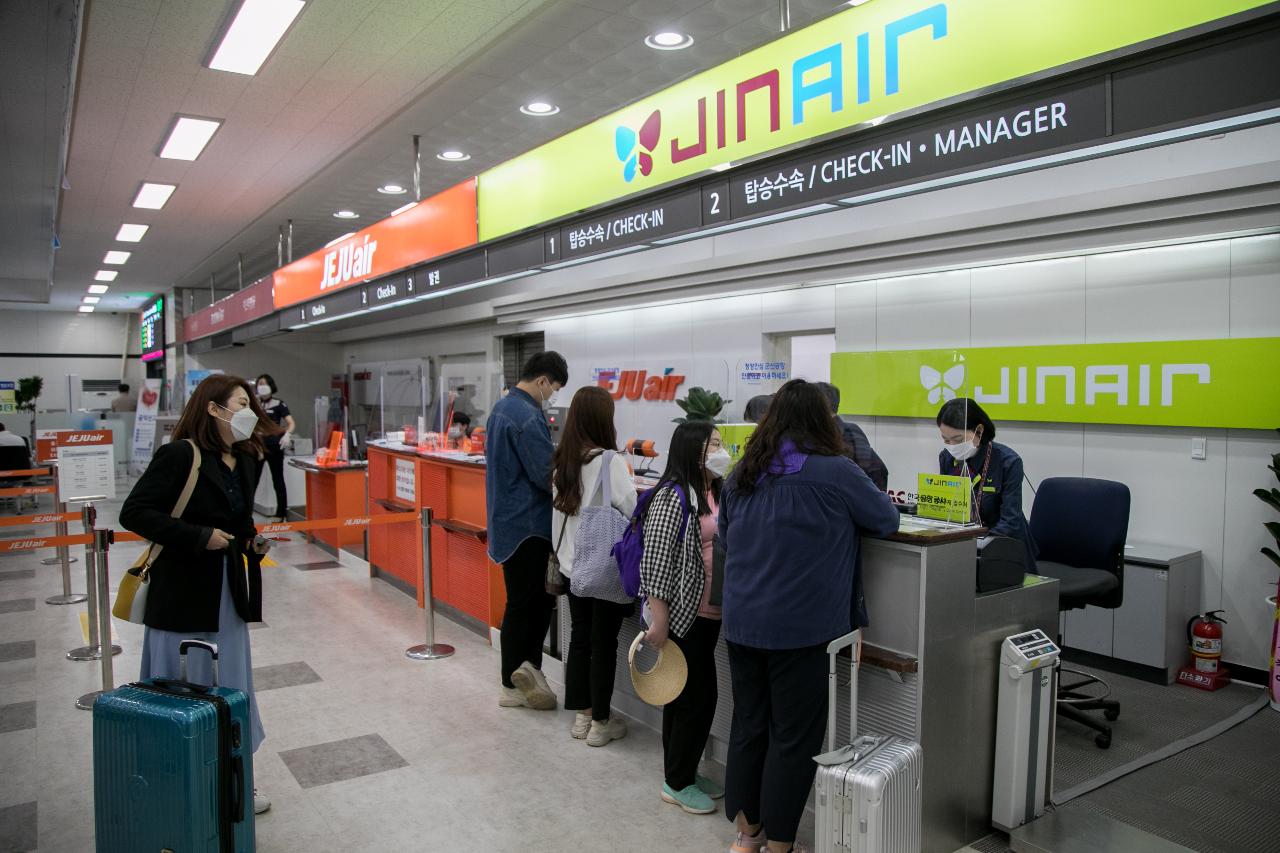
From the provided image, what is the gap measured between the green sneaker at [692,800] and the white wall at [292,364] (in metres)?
13.9

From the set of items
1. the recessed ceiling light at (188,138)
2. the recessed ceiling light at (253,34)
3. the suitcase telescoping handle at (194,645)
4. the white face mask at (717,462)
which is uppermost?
the recessed ceiling light at (188,138)

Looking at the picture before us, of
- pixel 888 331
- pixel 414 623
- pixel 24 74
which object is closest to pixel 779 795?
pixel 414 623

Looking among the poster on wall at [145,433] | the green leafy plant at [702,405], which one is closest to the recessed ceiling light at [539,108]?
the green leafy plant at [702,405]

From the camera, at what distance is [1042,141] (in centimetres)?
213

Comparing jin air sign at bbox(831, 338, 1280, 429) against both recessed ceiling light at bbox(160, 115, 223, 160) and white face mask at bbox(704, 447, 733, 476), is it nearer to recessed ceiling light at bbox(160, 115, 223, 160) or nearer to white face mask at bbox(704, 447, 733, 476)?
white face mask at bbox(704, 447, 733, 476)

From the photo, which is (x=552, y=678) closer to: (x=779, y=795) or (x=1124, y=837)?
(x=779, y=795)

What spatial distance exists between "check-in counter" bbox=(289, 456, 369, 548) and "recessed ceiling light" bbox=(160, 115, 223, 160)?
276cm

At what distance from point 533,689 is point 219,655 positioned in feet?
5.04

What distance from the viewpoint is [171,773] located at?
244 centimetres

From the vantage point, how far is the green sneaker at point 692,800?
3.05 meters

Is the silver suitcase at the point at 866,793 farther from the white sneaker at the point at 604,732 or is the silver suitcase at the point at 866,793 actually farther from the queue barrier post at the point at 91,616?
the queue barrier post at the point at 91,616

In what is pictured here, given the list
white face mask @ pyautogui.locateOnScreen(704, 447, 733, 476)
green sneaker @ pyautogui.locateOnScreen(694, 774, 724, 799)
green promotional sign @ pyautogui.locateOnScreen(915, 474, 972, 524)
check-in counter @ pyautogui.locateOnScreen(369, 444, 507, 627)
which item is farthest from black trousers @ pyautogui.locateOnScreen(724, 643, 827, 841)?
check-in counter @ pyautogui.locateOnScreen(369, 444, 507, 627)

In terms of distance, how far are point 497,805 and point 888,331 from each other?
4.25m

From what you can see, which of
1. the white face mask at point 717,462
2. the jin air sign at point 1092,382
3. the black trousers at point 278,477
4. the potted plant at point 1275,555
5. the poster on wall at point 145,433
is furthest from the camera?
the poster on wall at point 145,433
